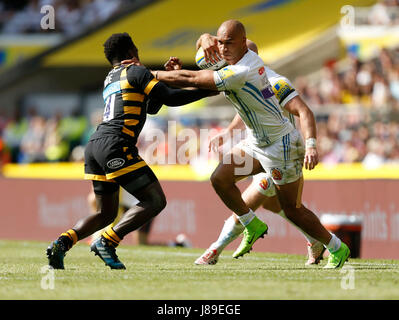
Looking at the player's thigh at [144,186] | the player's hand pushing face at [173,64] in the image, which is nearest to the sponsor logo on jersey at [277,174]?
the player's thigh at [144,186]

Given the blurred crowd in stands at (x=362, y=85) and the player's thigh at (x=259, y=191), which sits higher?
the blurred crowd in stands at (x=362, y=85)

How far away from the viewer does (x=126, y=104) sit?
9242 millimetres

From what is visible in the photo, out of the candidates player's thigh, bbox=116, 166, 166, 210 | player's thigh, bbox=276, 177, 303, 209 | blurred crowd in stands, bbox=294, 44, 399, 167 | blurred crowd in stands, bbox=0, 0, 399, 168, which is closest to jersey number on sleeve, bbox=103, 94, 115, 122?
player's thigh, bbox=116, 166, 166, 210

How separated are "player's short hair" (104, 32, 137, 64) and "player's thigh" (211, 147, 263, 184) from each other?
147cm

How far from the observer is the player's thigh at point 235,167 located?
9680 millimetres

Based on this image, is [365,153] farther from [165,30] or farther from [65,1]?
[65,1]

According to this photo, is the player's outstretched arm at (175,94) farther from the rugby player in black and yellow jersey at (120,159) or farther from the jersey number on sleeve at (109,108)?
the jersey number on sleeve at (109,108)

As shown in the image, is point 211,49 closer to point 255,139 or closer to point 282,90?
point 282,90

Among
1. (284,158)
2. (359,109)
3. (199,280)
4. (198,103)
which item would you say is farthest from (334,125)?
(199,280)

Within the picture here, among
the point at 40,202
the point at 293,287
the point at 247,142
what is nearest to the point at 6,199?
the point at 40,202

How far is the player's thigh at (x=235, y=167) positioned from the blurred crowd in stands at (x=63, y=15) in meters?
21.6

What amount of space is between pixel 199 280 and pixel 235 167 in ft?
5.33

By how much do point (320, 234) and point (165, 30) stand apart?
2046cm

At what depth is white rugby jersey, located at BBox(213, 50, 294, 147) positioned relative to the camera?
29.4 feet
